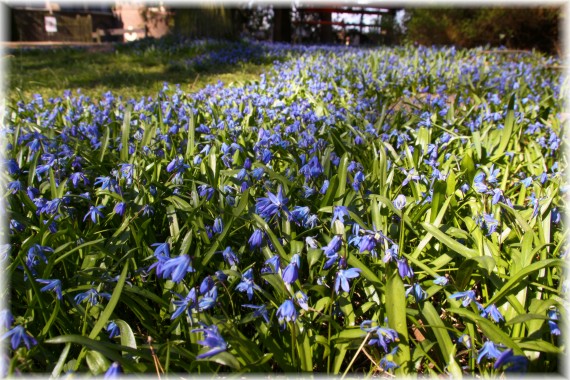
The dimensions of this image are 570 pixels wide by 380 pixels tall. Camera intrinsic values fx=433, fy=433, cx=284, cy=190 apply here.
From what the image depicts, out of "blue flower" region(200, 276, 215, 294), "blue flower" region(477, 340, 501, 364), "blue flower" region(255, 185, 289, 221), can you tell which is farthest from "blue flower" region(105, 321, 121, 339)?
"blue flower" region(477, 340, 501, 364)

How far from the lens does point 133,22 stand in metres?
27.5

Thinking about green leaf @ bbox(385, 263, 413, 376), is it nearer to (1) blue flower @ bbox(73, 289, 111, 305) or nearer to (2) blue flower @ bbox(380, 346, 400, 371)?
(2) blue flower @ bbox(380, 346, 400, 371)

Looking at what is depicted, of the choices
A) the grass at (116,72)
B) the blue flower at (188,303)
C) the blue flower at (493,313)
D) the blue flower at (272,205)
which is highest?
the grass at (116,72)

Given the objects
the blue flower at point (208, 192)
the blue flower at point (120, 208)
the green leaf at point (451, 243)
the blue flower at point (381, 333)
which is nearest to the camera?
the blue flower at point (381, 333)

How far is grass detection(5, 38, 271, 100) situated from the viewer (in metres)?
6.54

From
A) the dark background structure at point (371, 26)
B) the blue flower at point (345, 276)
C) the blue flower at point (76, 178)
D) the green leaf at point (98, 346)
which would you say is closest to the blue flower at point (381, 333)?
the blue flower at point (345, 276)

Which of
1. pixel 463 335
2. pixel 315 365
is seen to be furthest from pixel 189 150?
pixel 463 335

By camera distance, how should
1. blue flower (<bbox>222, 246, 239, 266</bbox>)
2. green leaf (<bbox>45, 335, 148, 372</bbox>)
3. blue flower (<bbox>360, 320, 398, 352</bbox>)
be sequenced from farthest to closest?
1. blue flower (<bbox>222, 246, 239, 266</bbox>)
2. blue flower (<bbox>360, 320, 398, 352</bbox>)
3. green leaf (<bbox>45, 335, 148, 372</bbox>)

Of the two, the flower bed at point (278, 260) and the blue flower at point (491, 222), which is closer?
the flower bed at point (278, 260)

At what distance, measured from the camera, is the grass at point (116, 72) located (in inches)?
257

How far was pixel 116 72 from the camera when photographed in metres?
8.35

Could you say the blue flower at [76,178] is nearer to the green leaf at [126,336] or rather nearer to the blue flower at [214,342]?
the green leaf at [126,336]

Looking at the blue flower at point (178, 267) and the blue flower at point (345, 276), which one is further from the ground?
the blue flower at point (178, 267)

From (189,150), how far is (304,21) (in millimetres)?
21202
